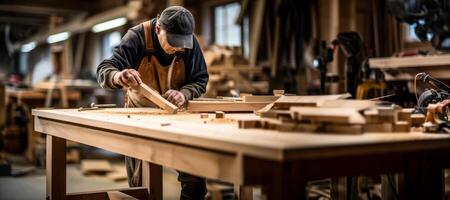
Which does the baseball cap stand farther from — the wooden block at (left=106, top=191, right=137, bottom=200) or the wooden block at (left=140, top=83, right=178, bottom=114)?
the wooden block at (left=106, top=191, right=137, bottom=200)

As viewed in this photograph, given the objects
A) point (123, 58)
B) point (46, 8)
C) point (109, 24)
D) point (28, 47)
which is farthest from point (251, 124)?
point (28, 47)

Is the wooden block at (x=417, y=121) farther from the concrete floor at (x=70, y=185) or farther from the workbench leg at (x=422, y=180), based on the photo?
the concrete floor at (x=70, y=185)

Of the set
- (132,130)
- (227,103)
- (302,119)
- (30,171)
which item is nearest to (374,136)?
(302,119)

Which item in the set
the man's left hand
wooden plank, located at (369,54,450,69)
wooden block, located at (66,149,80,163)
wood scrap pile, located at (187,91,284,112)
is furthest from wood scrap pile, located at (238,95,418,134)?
wooden block, located at (66,149,80,163)

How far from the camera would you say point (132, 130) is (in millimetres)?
2176

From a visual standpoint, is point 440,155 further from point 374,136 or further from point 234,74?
point 234,74

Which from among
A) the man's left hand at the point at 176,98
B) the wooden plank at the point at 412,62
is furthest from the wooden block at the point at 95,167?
the man's left hand at the point at 176,98

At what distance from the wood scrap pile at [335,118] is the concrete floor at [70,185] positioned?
3345 millimetres

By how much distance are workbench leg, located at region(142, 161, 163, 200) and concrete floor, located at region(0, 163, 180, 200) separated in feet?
6.55

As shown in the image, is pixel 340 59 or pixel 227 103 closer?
pixel 227 103

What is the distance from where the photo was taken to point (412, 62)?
15.1 ft

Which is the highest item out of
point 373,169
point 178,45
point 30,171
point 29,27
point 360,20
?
point 29,27

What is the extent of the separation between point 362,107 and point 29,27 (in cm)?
1787

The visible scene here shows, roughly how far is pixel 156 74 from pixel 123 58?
234 mm
